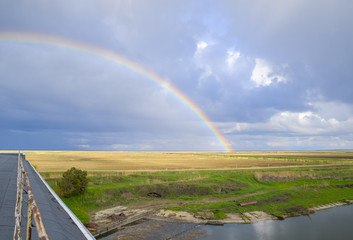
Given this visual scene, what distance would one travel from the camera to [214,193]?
4019 cm

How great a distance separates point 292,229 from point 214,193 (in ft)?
50.2

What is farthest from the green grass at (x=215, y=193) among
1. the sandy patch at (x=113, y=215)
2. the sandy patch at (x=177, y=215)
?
the sandy patch at (x=177, y=215)


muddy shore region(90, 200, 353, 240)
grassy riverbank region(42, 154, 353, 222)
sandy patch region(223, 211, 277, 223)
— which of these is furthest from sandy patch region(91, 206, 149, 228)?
sandy patch region(223, 211, 277, 223)

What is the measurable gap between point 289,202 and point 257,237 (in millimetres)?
15897

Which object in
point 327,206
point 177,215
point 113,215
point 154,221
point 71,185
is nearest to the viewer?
point 154,221

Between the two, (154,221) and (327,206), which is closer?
(154,221)

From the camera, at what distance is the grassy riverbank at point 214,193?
32000 millimetres

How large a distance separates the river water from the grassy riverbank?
9.17 ft

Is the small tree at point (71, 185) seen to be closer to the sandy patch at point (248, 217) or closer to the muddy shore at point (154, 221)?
the muddy shore at point (154, 221)

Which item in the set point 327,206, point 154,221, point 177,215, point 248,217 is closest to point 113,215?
point 154,221

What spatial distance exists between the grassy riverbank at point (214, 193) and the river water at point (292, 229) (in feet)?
9.17

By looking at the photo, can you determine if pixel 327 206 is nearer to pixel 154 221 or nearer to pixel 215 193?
pixel 215 193

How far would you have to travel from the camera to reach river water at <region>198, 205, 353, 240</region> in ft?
79.8

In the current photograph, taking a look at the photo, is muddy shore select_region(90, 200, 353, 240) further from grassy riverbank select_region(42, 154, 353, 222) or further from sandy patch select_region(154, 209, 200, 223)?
grassy riverbank select_region(42, 154, 353, 222)
